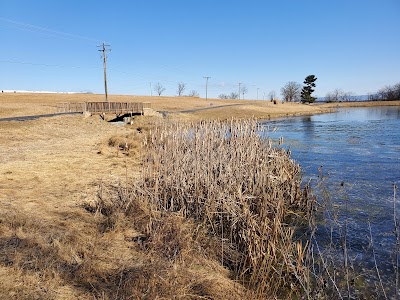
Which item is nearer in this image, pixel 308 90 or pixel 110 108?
pixel 110 108

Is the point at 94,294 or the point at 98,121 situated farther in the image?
the point at 98,121

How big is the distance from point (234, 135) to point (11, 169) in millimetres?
7244

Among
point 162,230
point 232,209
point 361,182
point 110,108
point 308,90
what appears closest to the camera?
point 162,230

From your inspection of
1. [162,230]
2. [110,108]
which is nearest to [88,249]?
[162,230]


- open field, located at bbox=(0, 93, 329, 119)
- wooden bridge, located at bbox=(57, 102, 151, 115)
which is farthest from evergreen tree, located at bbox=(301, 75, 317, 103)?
wooden bridge, located at bbox=(57, 102, 151, 115)

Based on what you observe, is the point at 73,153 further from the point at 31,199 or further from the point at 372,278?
the point at 372,278

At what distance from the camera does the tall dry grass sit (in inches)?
177

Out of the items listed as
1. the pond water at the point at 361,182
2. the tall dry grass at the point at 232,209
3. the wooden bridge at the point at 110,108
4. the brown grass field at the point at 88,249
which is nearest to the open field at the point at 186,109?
the wooden bridge at the point at 110,108

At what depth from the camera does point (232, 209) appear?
550 cm

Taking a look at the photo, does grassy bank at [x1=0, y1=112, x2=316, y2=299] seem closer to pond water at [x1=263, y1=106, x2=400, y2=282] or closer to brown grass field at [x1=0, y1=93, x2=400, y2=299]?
brown grass field at [x1=0, y1=93, x2=400, y2=299]

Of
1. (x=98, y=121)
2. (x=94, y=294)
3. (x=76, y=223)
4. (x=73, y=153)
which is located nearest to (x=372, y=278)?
(x=94, y=294)

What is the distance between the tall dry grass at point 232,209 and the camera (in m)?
4.49

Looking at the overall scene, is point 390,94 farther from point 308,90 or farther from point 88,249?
point 88,249

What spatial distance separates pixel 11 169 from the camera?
981 centimetres
